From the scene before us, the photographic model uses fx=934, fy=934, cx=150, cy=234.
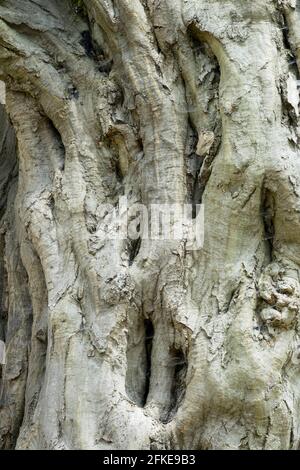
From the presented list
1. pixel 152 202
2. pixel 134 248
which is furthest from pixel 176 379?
pixel 152 202

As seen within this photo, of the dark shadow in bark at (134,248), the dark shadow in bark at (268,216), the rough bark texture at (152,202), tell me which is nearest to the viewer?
the rough bark texture at (152,202)

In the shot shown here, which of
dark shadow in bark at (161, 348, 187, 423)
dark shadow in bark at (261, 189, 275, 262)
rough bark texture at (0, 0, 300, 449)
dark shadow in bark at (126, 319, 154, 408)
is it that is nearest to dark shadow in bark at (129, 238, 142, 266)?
rough bark texture at (0, 0, 300, 449)

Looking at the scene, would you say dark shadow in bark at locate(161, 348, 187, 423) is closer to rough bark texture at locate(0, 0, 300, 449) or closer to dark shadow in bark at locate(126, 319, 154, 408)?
rough bark texture at locate(0, 0, 300, 449)

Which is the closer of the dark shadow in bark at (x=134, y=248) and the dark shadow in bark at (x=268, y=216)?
the dark shadow in bark at (x=268, y=216)

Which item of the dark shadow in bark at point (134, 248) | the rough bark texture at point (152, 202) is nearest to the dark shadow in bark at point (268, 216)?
the rough bark texture at point (152, 202)

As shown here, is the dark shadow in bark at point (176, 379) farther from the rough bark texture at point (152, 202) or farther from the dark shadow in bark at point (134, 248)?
the dark shadow in bark at point (134, 248)

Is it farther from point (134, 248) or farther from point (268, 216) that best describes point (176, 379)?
point (268, 216)

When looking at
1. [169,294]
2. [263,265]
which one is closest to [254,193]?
[263,265]

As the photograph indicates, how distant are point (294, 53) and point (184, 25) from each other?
51 centimetres

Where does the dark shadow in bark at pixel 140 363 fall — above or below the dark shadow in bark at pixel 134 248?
below

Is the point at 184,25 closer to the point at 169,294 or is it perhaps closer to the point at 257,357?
the point at 169,294

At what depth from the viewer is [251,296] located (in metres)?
3.84

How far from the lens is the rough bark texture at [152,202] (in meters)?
3.82

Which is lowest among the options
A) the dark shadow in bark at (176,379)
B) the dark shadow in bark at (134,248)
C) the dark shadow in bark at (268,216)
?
the dark shadow in bark at (176,379)
